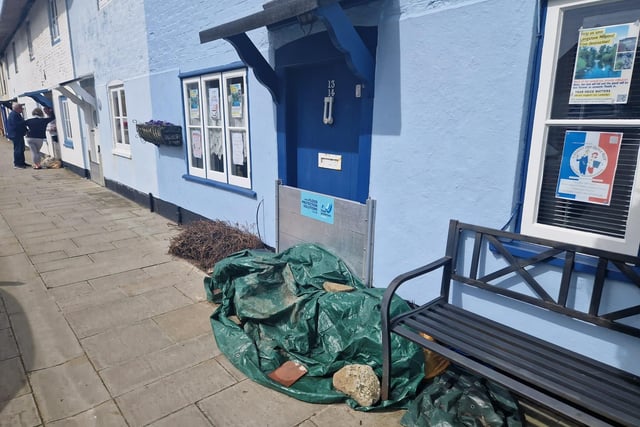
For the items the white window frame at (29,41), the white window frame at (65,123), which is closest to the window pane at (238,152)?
the white window frame at (65,123)

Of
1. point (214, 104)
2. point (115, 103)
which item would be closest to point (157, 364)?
point (214, 104)

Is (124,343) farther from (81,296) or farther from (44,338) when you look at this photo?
(81,296)

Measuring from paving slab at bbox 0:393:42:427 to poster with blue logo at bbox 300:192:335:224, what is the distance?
262 centimetres

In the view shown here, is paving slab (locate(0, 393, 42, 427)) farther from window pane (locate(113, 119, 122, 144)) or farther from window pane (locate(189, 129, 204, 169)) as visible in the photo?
window pane (locate(113, 119, 122, 144))

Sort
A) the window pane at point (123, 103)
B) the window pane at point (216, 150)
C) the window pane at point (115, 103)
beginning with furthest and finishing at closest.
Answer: the window pane at point (115, 103) < the window pane at point (123, 103) < the window pane at point (216, 150)

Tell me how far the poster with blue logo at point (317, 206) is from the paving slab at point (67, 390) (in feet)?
7.44

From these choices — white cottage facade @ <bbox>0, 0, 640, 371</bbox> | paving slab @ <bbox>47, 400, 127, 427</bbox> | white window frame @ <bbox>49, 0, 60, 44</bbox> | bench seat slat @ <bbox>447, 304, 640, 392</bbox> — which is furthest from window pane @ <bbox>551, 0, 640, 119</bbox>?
white window frame @ <bbox>49, 0, 60, 44</bbox>

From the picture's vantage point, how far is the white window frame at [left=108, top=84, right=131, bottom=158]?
8.16 m

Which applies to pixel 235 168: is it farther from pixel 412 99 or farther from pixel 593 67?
pixel 593 67

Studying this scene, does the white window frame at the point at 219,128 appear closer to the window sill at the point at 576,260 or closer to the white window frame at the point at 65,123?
the window sill at the point at 576,260

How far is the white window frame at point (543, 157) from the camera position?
2131 mm

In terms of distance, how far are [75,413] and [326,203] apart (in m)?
2.51

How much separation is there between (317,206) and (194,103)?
2993 millimetres

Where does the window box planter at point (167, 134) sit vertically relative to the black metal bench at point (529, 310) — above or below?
above
